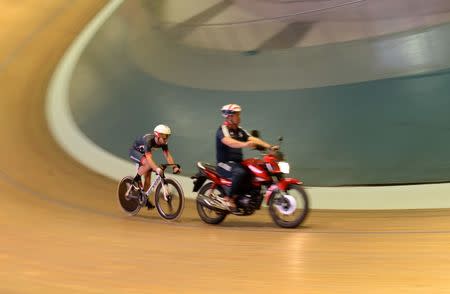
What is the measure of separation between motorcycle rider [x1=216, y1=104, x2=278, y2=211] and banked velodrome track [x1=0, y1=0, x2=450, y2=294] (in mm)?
335

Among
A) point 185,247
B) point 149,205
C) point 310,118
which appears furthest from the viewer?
point 310,118

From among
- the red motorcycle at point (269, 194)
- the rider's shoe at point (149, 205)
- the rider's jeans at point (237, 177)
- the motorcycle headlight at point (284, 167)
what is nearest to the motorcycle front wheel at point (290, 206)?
the red motorcycle at point (269, 194)

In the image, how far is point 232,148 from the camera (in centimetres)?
435

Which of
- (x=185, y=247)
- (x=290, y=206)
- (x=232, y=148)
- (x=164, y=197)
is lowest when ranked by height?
(x=185, y=247)

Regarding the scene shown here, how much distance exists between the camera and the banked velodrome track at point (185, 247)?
2.69 m

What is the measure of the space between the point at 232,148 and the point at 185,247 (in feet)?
3.45

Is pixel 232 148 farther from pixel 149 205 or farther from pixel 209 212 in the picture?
pixel 149 205

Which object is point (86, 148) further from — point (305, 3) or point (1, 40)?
point (305, 3)

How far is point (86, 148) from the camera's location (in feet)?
22.7

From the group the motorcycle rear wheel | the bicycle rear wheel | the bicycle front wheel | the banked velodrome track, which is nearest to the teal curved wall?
the banked velodrome track

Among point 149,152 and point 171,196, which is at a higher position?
point 149,152

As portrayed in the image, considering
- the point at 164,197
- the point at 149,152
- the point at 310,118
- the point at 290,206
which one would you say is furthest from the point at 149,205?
the point at 310,118

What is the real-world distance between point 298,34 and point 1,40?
19.0 feet

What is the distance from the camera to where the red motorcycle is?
3.98 metres
